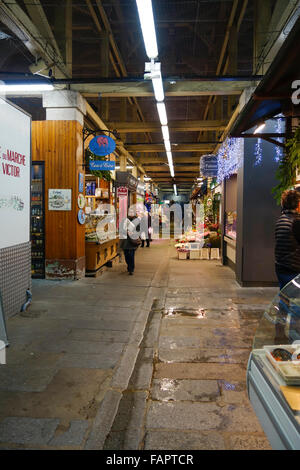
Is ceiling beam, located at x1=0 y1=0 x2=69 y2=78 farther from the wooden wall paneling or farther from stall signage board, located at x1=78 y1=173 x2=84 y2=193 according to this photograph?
stall signage board, located at x1=78 y1=173 x2=84 y2=193

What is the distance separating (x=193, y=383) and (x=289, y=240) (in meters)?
2.45

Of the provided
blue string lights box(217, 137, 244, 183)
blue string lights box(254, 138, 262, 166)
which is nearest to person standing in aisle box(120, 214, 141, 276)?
blue string lights box(217, 137, 244, 183)

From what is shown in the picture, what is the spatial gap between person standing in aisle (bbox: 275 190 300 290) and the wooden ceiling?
4855mm

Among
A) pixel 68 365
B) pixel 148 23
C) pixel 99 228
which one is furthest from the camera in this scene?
pixel 99 228

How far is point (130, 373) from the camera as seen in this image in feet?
→ 13.8

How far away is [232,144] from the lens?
35.3ft

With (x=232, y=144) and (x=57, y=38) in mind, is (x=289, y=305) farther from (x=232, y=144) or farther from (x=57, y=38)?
(x=57, y=38)

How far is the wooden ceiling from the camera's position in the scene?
927 cm

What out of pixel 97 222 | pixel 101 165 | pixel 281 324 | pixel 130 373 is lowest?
pixel 130 373

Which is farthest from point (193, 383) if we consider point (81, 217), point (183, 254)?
point (183, 254)

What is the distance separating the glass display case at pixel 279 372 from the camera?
205cm

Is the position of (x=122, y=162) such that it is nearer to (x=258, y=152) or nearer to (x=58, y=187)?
(x=58, y=187)
